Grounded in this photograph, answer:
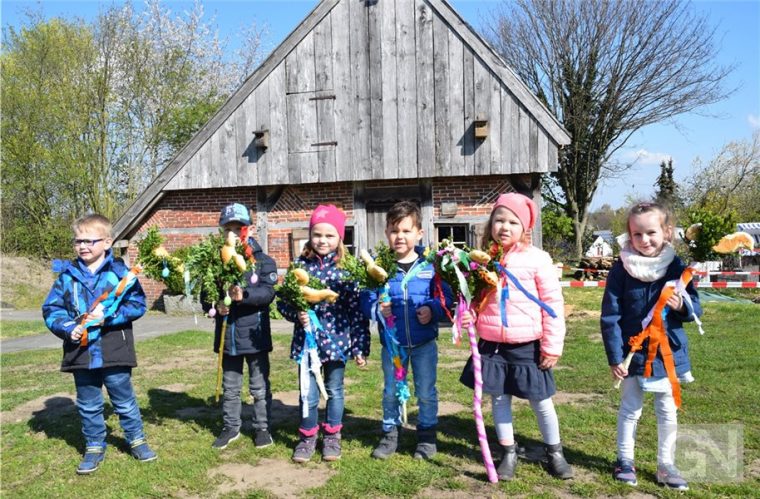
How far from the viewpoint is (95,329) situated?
4.09 metres

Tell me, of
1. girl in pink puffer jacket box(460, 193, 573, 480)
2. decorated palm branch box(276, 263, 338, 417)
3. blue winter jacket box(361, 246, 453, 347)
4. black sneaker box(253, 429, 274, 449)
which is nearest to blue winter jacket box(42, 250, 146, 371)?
black sneaker box(253, 429, 274, 449)

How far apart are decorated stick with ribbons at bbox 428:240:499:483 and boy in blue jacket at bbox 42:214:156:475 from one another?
223cm

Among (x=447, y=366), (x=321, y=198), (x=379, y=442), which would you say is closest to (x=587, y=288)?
(x=321, y=198)

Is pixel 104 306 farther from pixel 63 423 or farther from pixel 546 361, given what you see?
pixel 546 361

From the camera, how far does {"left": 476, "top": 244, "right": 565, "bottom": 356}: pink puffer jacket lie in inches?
142

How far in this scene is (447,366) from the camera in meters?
7.06

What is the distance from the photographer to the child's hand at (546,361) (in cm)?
360

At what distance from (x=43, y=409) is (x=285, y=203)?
681 cm

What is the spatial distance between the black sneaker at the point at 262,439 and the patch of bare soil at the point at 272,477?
0.24m

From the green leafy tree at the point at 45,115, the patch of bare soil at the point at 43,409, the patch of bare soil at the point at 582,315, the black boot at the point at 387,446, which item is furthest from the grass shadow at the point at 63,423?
the green leafy tree at the point at 45,115

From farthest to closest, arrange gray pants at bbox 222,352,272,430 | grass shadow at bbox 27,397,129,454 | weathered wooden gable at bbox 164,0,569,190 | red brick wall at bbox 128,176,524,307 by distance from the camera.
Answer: red brick wall at bbox 128,176,524,307 → weathered wooden gable at bbox 164,0,569,190 → grass shadow at bbox 27,397,129,454 → gray pants at bbox 222,352,272,430

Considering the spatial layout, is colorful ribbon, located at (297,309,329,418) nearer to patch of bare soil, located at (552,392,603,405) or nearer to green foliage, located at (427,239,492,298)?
green foliage, located at (427,239,492,298)

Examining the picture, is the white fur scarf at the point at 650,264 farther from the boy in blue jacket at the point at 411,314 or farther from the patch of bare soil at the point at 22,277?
the patch of bare soil at the point at 22,277

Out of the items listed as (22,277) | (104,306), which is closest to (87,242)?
(104,306)
